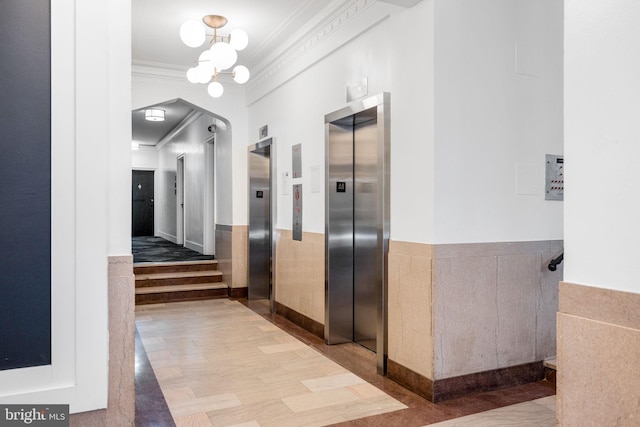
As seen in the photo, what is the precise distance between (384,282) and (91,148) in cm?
277

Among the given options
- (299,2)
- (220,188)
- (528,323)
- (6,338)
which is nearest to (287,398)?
(528,323)

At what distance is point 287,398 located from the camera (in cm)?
346

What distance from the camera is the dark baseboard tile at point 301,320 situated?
5164mm

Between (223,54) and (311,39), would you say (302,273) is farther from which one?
(311,39)

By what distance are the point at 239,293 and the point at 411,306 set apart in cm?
439

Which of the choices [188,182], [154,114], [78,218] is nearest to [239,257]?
[154,114]

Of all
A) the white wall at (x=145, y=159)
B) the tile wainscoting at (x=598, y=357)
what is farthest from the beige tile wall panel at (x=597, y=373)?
the white wall at (x=145, y=159)

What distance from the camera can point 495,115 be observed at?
3666 mm

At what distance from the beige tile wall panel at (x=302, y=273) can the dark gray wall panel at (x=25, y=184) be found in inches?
141

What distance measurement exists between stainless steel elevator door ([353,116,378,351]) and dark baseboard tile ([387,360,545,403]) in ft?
2.99

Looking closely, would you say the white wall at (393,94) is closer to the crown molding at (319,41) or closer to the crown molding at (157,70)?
the crown molding at (319,41)

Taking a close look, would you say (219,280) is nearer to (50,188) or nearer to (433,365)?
(433,365)

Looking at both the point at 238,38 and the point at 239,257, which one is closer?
the point at 238,38

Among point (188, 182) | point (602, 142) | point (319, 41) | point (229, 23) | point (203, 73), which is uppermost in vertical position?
point (229, 23)
